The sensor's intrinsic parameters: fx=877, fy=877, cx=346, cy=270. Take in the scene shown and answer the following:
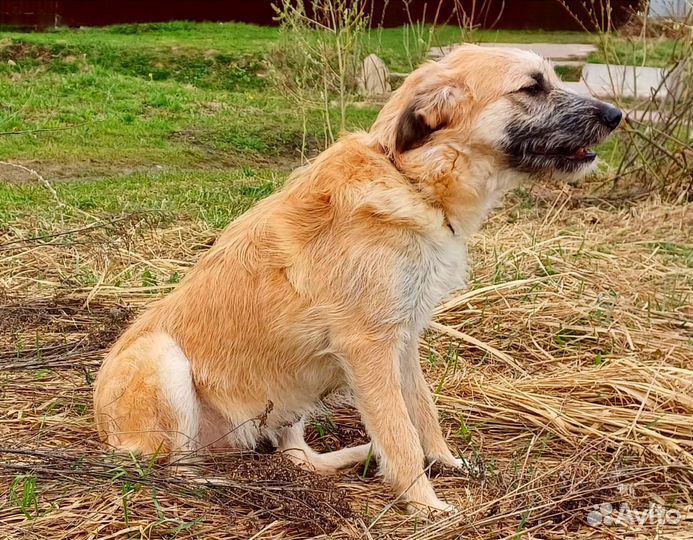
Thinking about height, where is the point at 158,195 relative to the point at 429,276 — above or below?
below

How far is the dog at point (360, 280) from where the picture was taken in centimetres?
337

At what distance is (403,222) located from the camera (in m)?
3.39

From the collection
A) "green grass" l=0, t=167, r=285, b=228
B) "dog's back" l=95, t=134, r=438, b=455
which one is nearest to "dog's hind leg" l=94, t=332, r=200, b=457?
"dog's back" l=95, t=134, r=438, b=455

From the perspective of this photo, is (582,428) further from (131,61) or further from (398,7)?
(398,7)

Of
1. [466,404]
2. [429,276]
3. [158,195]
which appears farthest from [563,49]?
[429,276]

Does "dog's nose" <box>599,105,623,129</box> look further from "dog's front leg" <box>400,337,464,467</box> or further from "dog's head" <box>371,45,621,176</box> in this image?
"dog's front leg" <box>400,337,464,467</box>

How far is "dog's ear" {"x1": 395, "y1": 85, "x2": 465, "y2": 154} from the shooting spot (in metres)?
3.47

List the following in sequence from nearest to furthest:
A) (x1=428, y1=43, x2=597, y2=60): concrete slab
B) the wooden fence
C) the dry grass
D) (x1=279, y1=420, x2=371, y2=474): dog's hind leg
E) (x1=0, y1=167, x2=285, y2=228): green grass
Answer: the dry grass, (x1=279, y1=420, x2=371, y2=474): dog's hind leg, (x1=0, y1=167, x2=285, y2=228): green grass, (x1=428, y1=43, x2=597, y2=60): concrete slab, the wooden fence

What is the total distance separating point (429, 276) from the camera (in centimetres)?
343

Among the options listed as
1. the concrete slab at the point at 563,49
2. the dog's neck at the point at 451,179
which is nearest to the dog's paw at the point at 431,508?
the dog's neck at the point at 451,179

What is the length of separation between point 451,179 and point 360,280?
0.56 metres

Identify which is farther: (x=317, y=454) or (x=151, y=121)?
(x=151, y=121)

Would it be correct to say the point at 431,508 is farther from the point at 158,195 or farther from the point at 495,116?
the point at 158,195

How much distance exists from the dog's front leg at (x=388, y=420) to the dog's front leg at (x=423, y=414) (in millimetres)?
397
